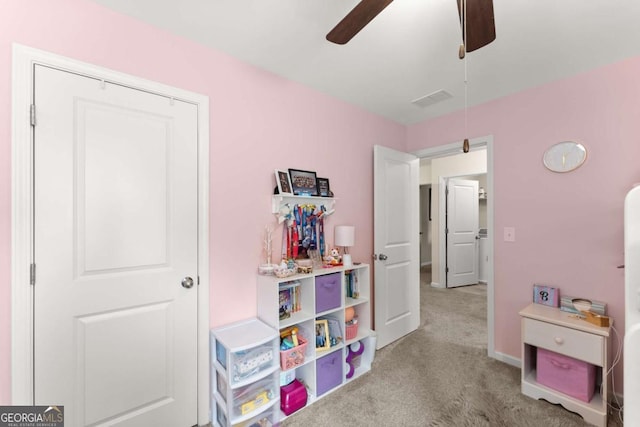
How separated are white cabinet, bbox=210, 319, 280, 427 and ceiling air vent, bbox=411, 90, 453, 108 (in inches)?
90.7

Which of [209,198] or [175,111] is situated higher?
[175,111]

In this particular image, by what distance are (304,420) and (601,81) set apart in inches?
123

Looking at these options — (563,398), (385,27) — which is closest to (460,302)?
(563,398)

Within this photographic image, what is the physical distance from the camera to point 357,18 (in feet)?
3.60

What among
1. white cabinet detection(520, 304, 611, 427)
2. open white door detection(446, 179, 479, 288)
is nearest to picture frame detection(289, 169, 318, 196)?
white cabinet detection(520, 304, 611, 427)

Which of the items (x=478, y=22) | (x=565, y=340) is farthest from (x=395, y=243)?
(x=478, y=22)

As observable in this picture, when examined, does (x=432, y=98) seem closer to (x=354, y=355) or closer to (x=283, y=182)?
(x=283, y=182)

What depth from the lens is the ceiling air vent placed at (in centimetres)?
240

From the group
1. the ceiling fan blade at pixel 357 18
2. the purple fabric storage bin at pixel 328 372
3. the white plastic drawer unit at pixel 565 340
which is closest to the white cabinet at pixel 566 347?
the white plastic drawer unit at pixel 565 340

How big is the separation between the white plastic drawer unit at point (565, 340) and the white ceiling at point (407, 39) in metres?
1.84

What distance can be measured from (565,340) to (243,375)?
2.10m

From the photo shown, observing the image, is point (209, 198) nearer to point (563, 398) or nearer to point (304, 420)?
point (304, 420)

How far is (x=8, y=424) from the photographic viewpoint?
1.23 m

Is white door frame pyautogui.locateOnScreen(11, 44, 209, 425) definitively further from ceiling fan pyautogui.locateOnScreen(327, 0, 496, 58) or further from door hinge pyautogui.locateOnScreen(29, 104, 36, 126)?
ceiling fan pyautogui.locateOnScreen(327, 0, 496, 58)
